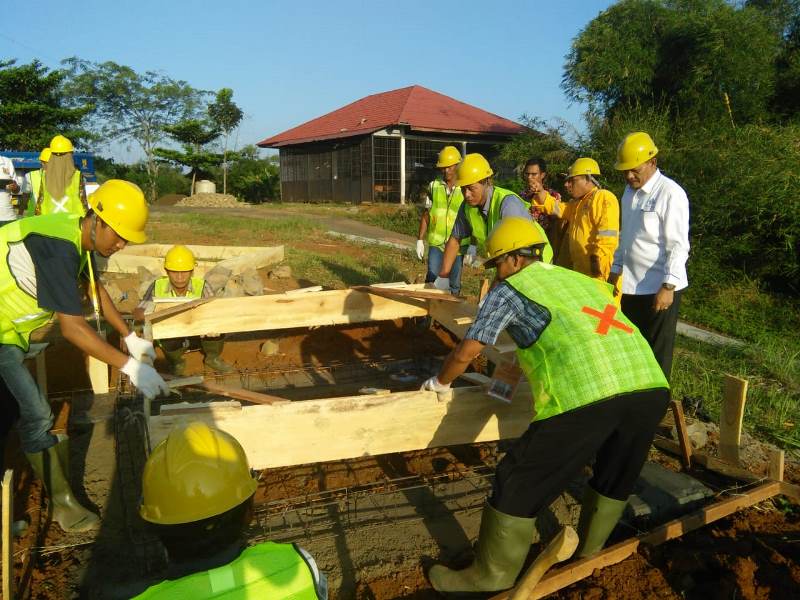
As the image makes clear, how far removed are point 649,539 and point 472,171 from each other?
2.54m

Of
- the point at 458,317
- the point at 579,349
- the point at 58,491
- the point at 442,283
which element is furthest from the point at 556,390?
the point at 442,283

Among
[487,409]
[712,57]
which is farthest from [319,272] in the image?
[712,57]

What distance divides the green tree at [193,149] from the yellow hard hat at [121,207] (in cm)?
2759

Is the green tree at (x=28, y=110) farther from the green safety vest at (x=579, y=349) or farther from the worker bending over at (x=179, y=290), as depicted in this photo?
the green safety vest at (x=579, y=349)

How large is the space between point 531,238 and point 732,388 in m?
1.76

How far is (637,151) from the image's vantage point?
11.8 ft

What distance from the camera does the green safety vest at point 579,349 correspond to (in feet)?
7.04

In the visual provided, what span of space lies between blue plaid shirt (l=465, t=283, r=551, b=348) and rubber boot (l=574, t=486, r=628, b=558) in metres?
0.78

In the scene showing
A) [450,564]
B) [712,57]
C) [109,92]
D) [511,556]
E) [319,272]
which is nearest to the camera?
[511,556]

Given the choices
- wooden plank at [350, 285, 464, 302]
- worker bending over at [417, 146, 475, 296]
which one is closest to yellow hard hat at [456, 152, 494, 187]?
wooden plank at [350, 285, 464, 302]

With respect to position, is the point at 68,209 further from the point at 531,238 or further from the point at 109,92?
the point at 109,92

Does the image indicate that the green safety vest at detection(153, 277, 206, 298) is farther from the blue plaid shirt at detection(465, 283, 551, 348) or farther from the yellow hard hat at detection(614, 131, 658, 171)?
the yellow hard hat at detection(614, 131, 658, 171)

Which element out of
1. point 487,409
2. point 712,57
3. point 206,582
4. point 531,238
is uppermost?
point 712,57

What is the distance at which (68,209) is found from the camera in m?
5.98
